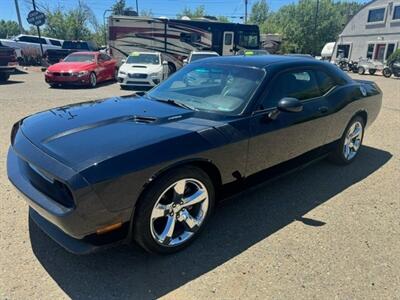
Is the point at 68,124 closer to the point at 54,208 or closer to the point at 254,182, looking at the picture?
the point at 54,208

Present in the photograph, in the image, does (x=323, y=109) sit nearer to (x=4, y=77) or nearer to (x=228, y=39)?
(x=4, y=77)

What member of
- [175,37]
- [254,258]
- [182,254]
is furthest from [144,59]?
[254,258]

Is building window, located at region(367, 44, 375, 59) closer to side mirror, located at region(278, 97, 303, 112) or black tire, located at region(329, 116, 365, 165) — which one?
black tire, located at region(329, 116, 365, 165)

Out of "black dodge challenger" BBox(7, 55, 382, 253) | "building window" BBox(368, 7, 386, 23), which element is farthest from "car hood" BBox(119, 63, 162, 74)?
"building window" BBox(368, 7, 386, 23)

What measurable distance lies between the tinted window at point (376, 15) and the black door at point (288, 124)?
1357 inches

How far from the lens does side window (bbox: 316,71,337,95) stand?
4.31 metres

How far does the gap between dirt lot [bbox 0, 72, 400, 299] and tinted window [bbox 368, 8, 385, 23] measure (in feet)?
114

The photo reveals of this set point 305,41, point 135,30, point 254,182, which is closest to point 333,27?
point 305,41

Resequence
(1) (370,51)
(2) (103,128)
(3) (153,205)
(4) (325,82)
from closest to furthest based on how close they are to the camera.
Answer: (3) (153,205) < (2) (103,128) < (4) (325,82) < (1) (370,51)

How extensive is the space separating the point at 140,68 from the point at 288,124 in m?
10.4

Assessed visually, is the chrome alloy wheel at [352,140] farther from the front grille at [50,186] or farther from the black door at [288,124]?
the front grille at [50,186]

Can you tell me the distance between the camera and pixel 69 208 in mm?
2230

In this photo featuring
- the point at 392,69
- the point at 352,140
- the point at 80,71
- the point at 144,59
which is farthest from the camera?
the point at 392,69

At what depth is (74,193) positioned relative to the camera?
215 cm
